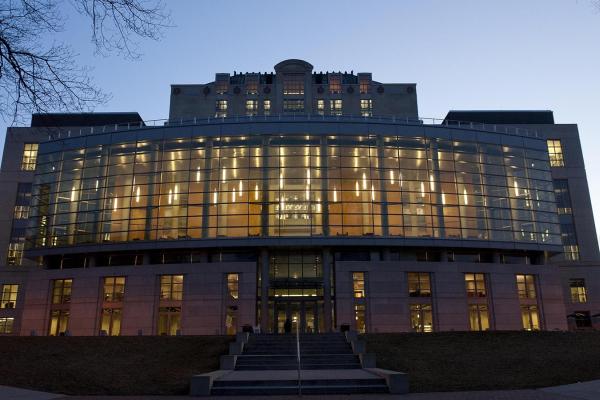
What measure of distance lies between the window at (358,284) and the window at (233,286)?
11660mm

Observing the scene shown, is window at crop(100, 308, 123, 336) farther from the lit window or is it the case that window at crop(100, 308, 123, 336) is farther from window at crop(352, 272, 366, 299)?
window at crop(352, 272, 366, 299)

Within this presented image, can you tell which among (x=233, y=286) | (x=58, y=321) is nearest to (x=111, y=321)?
(x=58, y=321)

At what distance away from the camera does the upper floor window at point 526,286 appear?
2073 inches

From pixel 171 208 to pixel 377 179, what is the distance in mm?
22572

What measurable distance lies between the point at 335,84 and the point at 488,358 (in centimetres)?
6397

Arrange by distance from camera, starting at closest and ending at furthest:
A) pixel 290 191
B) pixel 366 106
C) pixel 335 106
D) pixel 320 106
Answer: pixel 290 191 < pixel 320 106 < pixel 335 106 < pixel 366 106

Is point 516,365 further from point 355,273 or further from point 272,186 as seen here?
point 272,186

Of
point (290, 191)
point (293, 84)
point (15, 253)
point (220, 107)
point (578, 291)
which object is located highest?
point (293, 84)

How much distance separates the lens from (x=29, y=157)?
69.9 m

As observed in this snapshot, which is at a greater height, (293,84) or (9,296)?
(293,84)

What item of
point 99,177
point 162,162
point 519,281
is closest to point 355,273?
point 519,281

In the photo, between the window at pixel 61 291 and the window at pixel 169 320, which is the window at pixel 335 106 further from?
the window at pixel 61 291

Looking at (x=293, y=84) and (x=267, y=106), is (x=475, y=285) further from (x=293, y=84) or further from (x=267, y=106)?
(x=293, y=84)

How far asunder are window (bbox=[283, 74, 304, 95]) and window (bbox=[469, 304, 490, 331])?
4577cm
